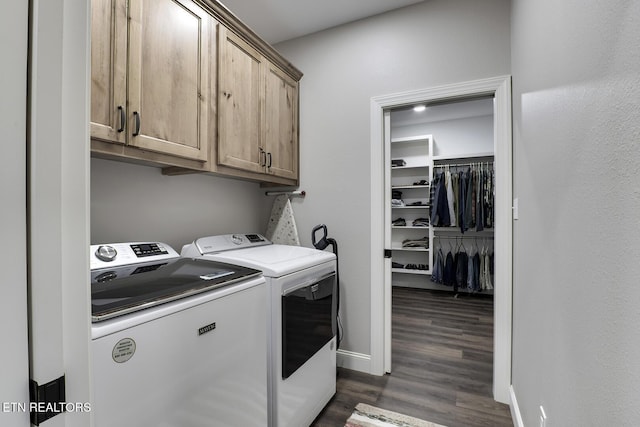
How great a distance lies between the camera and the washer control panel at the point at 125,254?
132cm

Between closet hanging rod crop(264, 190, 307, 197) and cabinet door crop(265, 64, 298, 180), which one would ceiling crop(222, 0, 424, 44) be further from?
closet hanging rod crop(264, 190, 307, 197)

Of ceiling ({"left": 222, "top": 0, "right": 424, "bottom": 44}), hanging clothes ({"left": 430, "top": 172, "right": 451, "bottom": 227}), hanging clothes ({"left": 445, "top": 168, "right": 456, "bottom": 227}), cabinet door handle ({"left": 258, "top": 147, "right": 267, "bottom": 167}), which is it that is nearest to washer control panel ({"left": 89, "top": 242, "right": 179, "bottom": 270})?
cabinet door handle ({"left": 258, "top": 147, "right": 267, "bottom": 167})

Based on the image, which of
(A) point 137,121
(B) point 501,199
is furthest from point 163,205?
(B) point 501,199

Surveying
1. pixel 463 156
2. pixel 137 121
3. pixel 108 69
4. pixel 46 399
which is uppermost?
pixel 463 156

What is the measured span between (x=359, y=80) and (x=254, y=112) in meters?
0.90

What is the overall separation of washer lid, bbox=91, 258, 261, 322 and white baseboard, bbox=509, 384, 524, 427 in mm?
1606

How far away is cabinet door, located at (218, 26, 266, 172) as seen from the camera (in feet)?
5.82

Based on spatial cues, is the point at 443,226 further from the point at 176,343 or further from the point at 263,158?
the point at 176,343

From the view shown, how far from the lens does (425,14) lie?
7.11 ft

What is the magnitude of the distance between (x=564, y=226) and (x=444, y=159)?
4089 mm

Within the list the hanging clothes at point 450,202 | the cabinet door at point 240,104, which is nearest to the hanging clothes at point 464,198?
the hanging clothes at point 450,202

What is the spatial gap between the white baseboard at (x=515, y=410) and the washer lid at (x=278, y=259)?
4.35 ft

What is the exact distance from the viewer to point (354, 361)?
7.80 ft

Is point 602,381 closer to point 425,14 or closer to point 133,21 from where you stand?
point 133,21
